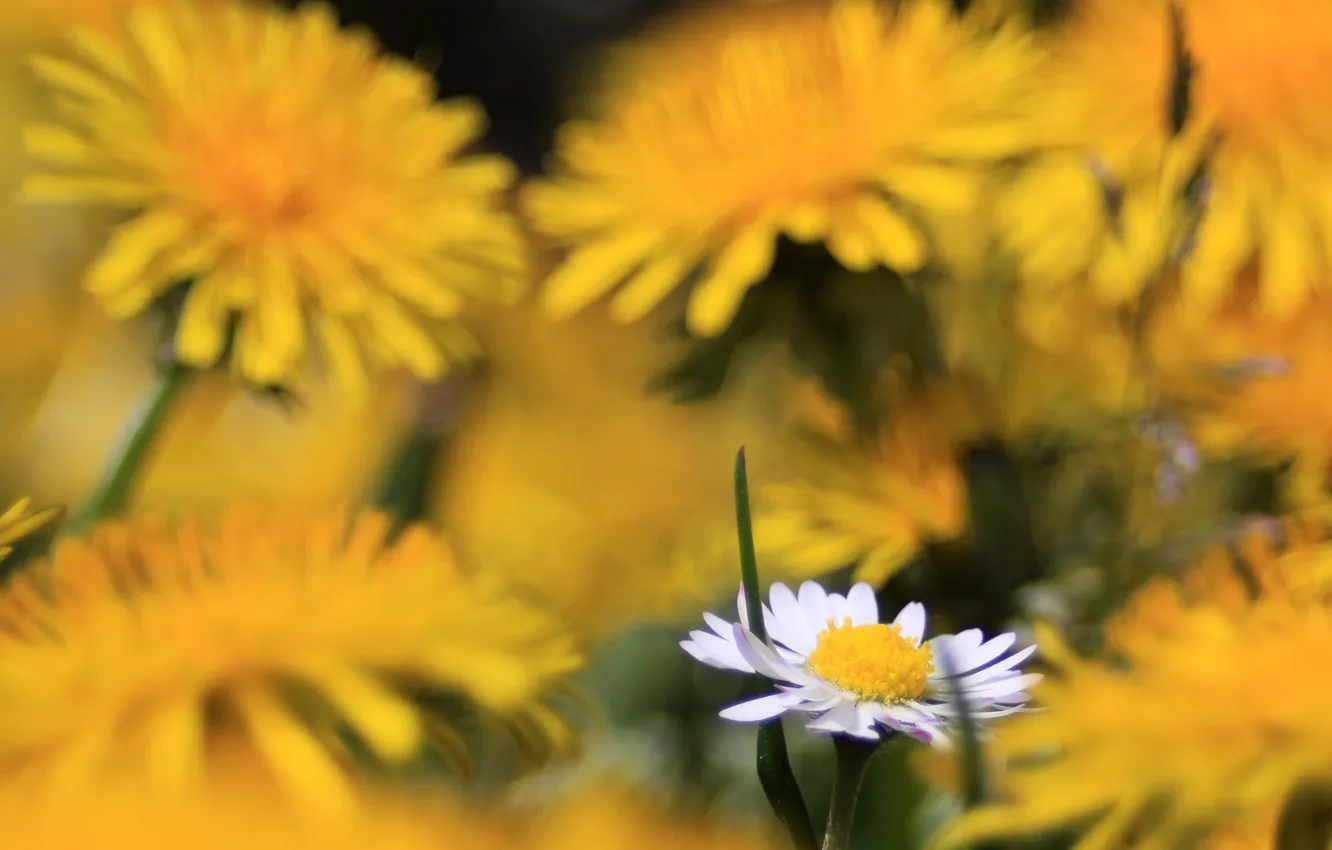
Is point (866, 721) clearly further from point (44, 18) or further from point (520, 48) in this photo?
point (520, 48)

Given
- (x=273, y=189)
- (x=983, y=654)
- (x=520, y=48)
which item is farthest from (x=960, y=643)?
(x=520, y=48)

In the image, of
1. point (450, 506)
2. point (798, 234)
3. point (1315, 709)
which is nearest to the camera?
point (1315, 709)

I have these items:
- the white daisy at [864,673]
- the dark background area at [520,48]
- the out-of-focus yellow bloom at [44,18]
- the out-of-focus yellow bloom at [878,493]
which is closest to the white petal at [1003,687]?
the white daisy at [864,673]

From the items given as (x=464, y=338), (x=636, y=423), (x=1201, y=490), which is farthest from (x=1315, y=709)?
(x=636, y=423)

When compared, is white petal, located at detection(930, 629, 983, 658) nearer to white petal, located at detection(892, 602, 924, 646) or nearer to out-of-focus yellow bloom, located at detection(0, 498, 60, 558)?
white petal, located at detection(892, 602, 924, 646)

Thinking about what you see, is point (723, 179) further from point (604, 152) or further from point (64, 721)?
point (64, 721)

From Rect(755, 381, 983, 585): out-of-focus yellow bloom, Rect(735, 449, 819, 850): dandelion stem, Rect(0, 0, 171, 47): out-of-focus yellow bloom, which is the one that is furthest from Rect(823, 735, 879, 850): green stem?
Rect(0, 0, 171, 47): out-of-focus yellow bloom

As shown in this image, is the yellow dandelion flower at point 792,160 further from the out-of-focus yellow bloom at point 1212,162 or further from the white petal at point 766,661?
the white petal at point 766,661
